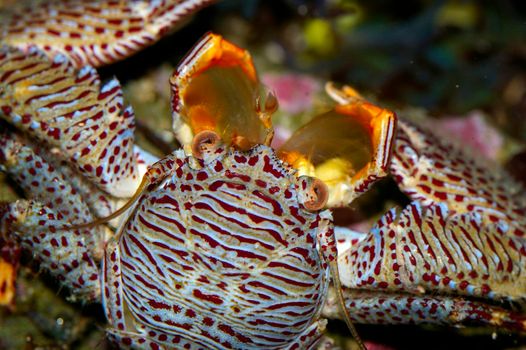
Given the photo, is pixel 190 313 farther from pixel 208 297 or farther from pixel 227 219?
pixel 227 219

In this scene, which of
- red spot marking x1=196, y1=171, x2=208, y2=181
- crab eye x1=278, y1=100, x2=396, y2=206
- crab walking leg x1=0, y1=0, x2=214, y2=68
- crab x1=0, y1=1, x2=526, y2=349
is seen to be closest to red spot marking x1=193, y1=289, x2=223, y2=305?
crab x1=0, y1=1, x2=526, y2=349

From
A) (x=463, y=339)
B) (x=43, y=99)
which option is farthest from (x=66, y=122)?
(x=463, y=339)

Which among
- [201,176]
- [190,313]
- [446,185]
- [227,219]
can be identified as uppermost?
[201,176]

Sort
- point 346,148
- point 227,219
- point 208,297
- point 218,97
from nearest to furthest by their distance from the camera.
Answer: point 227,219, point 208,297, point 218,97, point 346,148

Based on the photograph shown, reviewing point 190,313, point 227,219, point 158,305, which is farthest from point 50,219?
point 227,219

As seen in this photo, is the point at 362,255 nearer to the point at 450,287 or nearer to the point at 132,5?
the point at 450,287

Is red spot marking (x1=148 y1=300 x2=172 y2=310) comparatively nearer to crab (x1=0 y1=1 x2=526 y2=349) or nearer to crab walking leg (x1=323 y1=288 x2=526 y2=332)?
crab (x1=0 y1=1 x2=526 y2=349)
